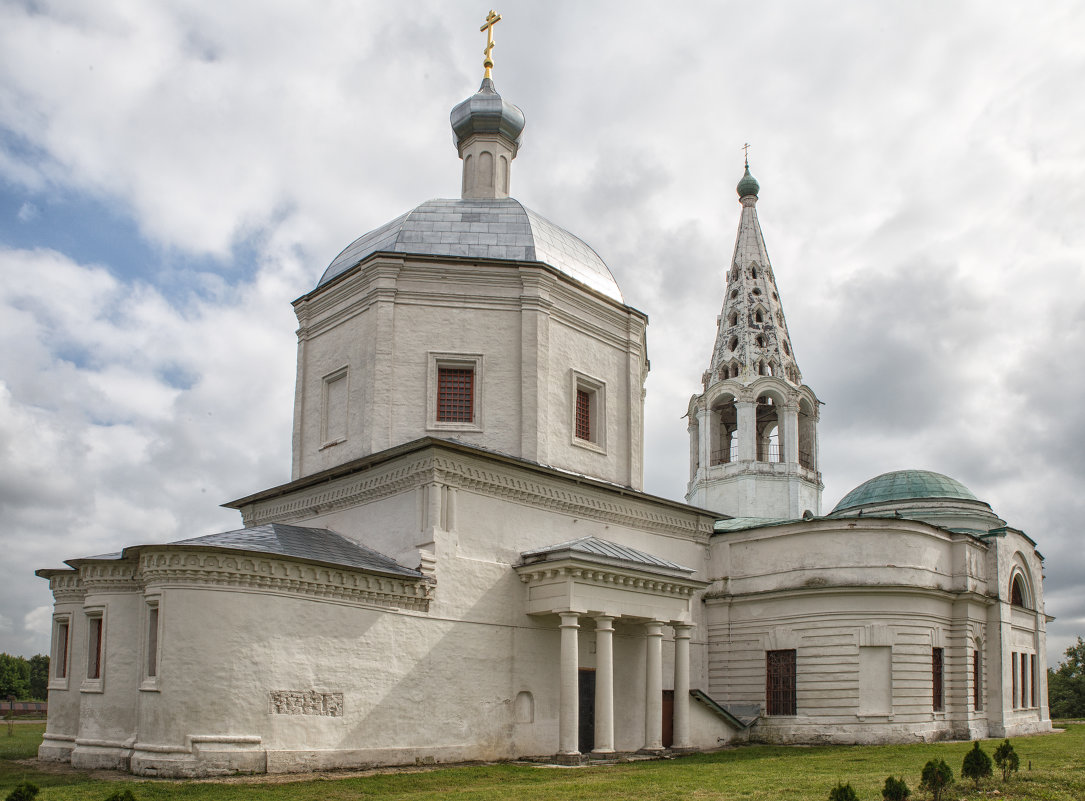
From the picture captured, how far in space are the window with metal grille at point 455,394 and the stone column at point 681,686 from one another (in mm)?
6393

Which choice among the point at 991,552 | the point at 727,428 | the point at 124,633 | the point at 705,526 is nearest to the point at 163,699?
the point at 124,633

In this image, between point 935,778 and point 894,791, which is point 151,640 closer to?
point 894,791

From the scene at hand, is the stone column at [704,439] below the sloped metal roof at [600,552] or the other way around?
the other way around

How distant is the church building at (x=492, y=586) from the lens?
15.9 m

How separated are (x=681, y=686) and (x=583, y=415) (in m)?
6.42

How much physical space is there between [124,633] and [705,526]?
13.6m

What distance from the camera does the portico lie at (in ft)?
60.8

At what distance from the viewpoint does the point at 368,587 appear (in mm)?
17000

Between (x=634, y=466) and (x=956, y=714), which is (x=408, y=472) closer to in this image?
(x=634, y=466)

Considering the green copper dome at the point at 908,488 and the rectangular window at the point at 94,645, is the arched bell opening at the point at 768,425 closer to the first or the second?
the green copper dome at the point at 908,488

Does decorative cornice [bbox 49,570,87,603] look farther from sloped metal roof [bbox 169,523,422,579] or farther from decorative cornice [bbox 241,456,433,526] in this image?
sloped metal roof [bbox 169,523,422,579]

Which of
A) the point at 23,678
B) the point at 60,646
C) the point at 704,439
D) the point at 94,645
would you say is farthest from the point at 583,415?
the point at 23,678

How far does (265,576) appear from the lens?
15906mm

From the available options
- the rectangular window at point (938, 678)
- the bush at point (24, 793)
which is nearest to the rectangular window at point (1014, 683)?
the rectangular window at point (938, 678)
